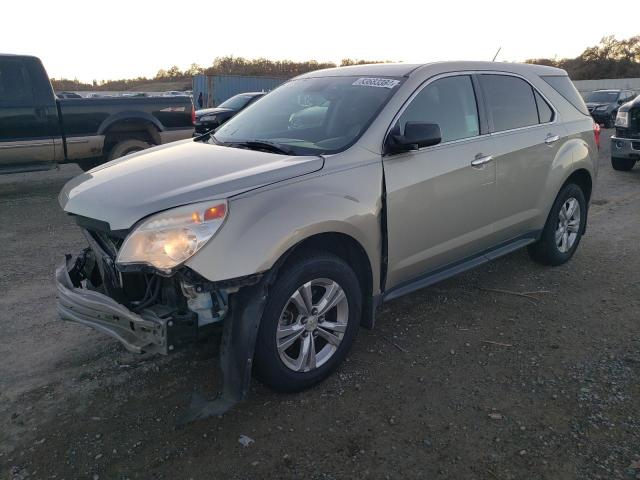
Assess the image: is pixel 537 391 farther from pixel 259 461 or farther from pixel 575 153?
pixel 575 153

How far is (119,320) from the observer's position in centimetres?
270

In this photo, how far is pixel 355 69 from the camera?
164 inches

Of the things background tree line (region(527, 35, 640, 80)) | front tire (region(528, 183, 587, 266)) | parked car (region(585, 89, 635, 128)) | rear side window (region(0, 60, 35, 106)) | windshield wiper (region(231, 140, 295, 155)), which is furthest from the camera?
background tree line (region(527, 35, 640, 80))

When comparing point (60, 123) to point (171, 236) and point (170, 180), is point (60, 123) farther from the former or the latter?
point (171, 236)

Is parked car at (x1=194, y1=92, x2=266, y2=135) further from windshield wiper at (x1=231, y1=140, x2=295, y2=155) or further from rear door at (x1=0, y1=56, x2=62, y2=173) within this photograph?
windshield wiper at (x1=231, y1=140, x2=295, y2=155)

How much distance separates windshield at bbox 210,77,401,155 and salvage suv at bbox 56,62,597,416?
0.02 m

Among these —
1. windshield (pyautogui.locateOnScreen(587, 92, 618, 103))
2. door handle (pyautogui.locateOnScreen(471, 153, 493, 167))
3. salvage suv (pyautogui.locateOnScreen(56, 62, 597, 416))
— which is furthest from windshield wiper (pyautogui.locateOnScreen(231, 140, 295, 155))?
windshield (pyautogui.locateOnScreen(587, 92, 618, 103))

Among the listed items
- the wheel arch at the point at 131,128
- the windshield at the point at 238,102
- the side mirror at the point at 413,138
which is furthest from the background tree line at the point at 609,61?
the side mirror at the point at 413,138

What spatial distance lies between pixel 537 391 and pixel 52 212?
6.90 m

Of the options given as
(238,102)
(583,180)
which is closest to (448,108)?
(583,180)

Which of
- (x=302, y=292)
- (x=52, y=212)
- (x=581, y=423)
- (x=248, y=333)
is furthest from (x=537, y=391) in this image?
(x=52, y=212)

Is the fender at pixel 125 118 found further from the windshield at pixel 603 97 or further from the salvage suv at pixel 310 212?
the windshield at pixel 603 97

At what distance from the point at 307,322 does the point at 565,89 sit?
3651 mm

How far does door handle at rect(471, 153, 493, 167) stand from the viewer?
3.86 meters
